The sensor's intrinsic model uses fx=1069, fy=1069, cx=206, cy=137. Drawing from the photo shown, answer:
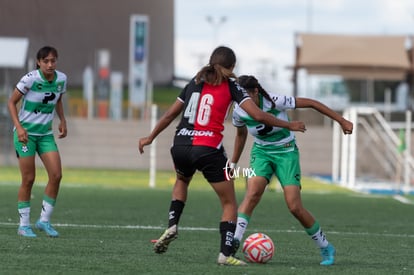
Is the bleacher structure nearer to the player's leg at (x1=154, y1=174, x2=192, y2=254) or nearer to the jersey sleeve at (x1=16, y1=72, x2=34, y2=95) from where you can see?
the jersey sleeve at (x1=16, y1=72, x2=34, y2=95)

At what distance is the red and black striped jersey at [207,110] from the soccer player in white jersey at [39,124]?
2761 millimetres

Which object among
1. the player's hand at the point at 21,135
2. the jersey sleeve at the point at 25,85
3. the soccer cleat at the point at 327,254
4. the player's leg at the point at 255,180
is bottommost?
the soccer cleat at the point at 327,254

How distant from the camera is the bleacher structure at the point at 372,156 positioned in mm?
27750

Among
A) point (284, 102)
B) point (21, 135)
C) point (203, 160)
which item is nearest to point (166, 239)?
point (203, 160)

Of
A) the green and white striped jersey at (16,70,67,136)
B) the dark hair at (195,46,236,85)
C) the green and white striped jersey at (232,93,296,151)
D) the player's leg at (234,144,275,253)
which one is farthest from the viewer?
the green and white striped jersey at (16,70,67,136)

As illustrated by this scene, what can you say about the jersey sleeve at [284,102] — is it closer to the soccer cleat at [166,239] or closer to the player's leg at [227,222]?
the player's leg at [227,222]

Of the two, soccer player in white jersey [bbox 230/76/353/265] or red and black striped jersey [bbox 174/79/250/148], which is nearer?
red and black striped jersey [bbox 174/79/250/148]

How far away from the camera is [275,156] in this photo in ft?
34.5

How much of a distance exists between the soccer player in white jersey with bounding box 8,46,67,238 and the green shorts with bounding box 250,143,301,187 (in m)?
2.60

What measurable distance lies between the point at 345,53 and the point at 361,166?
22.7 ft

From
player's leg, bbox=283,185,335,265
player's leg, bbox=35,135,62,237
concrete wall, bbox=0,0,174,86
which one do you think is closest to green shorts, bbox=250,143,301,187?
player's leg, bbox=283,185,335,265

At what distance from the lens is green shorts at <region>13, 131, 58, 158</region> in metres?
12.0

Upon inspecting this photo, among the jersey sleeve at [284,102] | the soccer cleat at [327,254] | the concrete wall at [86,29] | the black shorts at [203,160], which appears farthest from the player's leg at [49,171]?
the concrete wall at [86,29]

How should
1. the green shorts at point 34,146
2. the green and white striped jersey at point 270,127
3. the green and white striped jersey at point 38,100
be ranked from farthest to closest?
the green shorts at point 34,146, the green and white striped jersey at point 38,100, the green and white striped jersey at point 270,127
